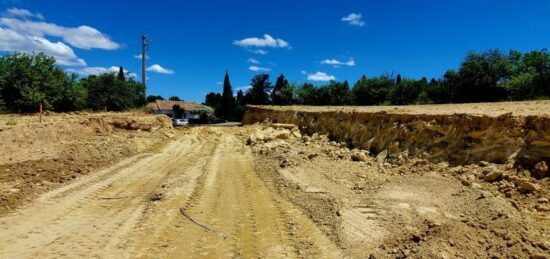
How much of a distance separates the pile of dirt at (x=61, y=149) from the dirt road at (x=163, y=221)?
62cm

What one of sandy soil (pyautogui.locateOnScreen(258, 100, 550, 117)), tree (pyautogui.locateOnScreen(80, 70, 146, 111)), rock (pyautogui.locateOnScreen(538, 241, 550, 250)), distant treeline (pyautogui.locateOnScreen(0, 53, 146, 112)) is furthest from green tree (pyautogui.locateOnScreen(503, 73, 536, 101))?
tree (pyautogui.locateOnScreen(80, 70, 146, 111))

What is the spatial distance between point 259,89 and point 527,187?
5626 centimetres

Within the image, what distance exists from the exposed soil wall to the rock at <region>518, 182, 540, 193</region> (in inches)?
24.7

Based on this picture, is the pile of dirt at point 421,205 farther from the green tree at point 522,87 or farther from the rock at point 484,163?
the green tree at point 522,87

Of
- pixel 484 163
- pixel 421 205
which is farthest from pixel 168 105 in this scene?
pixel 421 205

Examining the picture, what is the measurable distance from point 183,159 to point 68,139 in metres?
4.00

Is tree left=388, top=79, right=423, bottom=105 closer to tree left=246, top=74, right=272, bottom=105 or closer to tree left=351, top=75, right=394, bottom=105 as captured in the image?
tree left=351, top=75, right=394, bottom=105

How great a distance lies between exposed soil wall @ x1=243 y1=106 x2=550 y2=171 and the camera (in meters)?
6.69

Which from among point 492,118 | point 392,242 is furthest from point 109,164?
point 492,118

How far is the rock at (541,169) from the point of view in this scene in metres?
6.03

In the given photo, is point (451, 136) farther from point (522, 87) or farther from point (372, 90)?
point (372, 90)

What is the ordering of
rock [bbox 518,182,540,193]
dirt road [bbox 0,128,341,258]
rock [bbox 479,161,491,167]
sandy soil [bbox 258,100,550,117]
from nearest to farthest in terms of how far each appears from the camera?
dirt road [bbox 0,128,341,258] < rock [bbox 518,182,540,193] < rock [bbox 479,161,491,167] < sandy soil [bbox 258,100,550,117]

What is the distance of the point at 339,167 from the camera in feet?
30.2

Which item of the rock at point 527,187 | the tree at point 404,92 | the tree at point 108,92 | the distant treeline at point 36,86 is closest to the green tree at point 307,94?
the tree at point 404,92
